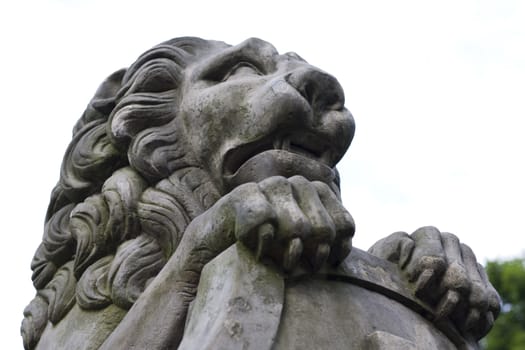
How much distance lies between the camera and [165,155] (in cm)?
448

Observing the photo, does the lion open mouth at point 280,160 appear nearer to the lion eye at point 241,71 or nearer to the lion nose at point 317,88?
the lion nose at point 317,88

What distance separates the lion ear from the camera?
4.87m

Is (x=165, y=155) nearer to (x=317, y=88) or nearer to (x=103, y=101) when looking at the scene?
(x=103, y=101)

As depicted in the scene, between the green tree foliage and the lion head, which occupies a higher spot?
the lion head

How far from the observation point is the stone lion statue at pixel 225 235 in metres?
3.60

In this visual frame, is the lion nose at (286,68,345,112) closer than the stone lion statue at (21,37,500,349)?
No

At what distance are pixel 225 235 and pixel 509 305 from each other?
1464cm

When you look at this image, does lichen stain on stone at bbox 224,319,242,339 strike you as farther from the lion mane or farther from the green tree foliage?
the green tree foliage

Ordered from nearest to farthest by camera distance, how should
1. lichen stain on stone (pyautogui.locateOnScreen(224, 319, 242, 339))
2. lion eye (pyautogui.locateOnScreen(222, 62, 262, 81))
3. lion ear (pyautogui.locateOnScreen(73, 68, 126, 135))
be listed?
lichen stain on stone (pyautogui.locateOnScreen(224, 319, 242, 339)) → lion eye (pyautogui.locateOnScreen(222, 62, 262, 81)) → lion ear (pyautogui.locateOnScreen(73, 68, 126, 135))

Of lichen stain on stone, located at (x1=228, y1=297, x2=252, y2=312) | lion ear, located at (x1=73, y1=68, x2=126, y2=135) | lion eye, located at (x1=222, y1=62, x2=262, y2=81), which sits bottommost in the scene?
lichen stain on stone, located at (x1=228, y1=297, x2=252, y2=312)

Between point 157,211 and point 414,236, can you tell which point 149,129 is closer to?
point 157,211

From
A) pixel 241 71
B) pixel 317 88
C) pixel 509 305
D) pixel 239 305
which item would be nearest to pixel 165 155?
pixel 241 71

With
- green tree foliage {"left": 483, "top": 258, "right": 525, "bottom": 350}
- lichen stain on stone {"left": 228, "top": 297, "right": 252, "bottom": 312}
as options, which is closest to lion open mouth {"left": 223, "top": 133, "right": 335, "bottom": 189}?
lichen stain on stone {"left": 228, "top": 297, "right": 252, "bottom": 312}

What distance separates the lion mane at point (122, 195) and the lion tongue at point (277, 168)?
0.19m
